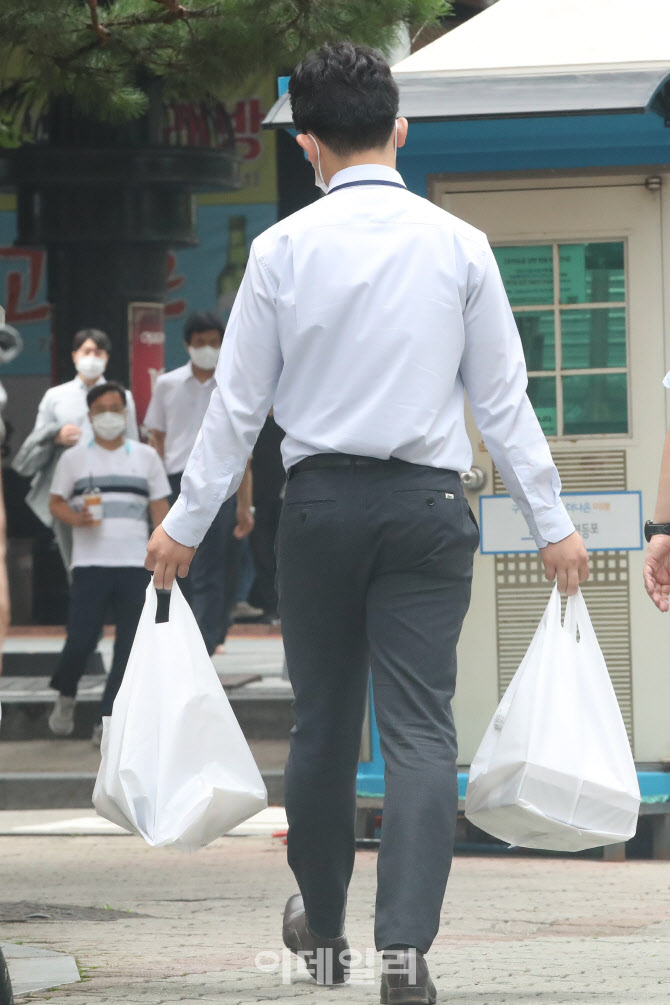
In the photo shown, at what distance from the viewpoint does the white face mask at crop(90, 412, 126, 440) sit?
8680mm

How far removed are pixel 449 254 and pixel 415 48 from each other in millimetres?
5255

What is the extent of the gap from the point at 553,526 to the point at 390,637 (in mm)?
418

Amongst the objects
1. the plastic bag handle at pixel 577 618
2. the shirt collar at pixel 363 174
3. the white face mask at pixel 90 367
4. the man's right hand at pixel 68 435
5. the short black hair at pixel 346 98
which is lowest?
the plastic bag handle at pixel 577 618

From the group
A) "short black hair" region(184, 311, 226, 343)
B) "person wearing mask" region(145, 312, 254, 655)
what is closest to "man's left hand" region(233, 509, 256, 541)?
"person wearing mask" region(145, 312, 254, 655)

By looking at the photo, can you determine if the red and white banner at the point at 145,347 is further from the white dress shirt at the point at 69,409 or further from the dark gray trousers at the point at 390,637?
the dark gray trousers at the point at 390,637

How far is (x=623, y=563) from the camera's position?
252 inches

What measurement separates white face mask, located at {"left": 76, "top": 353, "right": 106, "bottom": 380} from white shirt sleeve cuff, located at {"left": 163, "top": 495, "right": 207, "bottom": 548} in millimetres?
6431

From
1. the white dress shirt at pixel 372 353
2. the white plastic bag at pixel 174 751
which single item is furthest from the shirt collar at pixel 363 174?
the white plastic bag at pixel 174 751

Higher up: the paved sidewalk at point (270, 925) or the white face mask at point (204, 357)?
the white face mask at point (204, 357)

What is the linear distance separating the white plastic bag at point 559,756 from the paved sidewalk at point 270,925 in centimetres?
35

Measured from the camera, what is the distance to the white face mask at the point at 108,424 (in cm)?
868

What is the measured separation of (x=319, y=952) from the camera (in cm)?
411

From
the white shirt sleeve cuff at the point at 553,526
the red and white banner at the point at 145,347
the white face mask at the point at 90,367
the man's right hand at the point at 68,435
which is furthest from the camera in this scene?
the red and white banner at the point at 145,347

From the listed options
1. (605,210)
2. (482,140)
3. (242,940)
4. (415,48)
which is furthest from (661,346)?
(415,48)
